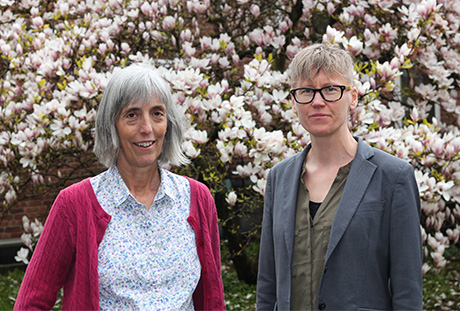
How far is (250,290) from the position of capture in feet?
19.6

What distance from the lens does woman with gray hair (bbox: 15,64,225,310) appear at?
2137mm

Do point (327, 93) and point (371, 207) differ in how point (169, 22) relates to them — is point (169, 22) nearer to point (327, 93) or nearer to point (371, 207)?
point (327, 93)

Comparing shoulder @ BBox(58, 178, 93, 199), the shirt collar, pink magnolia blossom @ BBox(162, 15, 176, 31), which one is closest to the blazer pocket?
the shirt collar

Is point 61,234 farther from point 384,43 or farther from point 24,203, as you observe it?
point 24,203

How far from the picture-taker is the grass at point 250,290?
5.69 m

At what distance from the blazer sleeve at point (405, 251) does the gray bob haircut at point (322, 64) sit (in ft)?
1.53

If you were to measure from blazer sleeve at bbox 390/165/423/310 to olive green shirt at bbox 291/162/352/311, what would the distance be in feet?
0.71

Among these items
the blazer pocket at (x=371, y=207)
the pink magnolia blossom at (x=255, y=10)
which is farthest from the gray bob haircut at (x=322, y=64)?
the pink magnolia blossom at (x=255, y=10)

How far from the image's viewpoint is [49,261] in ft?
7.05

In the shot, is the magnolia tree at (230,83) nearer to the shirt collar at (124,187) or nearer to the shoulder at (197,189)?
the shoulder at (197,189)

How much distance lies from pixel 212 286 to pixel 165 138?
69 cm

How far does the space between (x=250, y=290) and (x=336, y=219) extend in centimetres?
421

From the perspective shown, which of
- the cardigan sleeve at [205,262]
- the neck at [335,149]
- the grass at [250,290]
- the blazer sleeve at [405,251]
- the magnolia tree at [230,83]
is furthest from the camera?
the grass at [250,290]

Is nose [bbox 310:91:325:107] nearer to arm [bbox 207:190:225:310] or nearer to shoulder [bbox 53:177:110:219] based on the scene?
arm [bbox 207:190:225:310]
